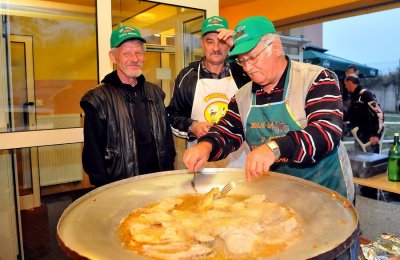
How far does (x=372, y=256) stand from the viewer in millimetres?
1478

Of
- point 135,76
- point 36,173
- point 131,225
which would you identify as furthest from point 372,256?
point 36,173

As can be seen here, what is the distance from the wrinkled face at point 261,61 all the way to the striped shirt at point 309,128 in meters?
0.09

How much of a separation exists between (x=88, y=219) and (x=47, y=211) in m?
3.79

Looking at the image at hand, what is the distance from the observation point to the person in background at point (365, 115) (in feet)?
15.8

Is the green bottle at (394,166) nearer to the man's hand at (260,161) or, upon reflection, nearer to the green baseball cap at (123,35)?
the man's hand at (260,161)

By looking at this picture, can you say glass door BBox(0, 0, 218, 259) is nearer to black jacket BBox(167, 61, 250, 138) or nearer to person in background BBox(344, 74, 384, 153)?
black jacket BBox(167, 61, 250, 138)

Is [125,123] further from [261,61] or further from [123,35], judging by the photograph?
[261,61]

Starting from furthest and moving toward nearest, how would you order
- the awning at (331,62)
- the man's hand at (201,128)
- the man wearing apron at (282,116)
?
the awning at (331,62) → the man's hand at (201,128) → the man wearing apron at (282,116)

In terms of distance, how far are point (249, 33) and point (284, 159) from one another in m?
0.55

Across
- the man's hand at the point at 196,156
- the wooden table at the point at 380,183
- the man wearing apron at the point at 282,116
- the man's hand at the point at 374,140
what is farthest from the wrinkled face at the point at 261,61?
the man's hand at the point at 374,140

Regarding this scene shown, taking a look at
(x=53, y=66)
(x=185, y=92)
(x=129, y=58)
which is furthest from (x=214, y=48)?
(x=53, y=66)

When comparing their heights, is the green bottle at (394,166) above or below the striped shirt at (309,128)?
below

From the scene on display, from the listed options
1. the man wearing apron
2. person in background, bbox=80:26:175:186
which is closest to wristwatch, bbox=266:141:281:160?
the man wearing apron

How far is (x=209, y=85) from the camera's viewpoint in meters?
2.35
